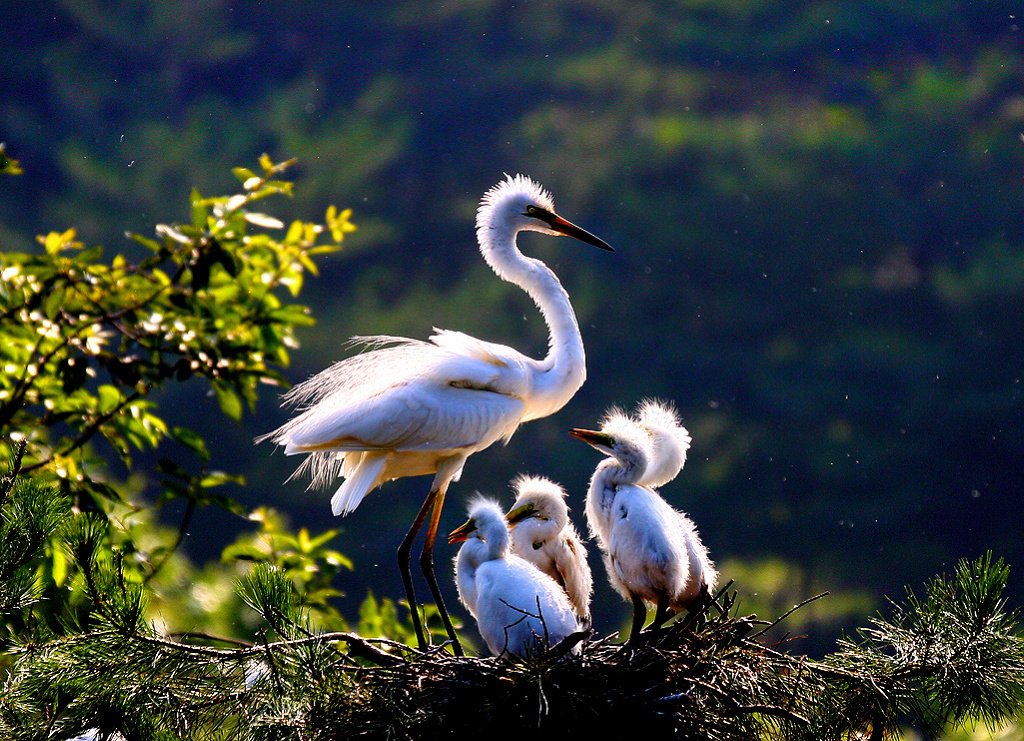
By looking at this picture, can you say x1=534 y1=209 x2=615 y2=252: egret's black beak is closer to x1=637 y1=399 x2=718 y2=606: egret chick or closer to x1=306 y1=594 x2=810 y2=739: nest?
x1=637 y1=399 x2=718 y2=606: egret chick

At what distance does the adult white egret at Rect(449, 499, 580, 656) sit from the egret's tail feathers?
0.34m

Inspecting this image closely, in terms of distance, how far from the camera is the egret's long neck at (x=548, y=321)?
2.62 m

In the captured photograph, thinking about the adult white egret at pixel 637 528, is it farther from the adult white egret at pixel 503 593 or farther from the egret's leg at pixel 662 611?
the adult white egret at pixel 503 593

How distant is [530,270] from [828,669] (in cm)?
147

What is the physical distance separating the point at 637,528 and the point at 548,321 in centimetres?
86

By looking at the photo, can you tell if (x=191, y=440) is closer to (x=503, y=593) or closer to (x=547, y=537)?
(x=503, y=593)

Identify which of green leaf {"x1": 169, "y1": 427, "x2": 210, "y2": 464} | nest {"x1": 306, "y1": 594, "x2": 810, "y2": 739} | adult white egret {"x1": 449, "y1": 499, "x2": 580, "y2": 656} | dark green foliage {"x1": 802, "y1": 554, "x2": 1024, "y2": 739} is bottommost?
dark green foliage {"x1": 802, "y1": 554, "x2": 1024, "y2": 739}

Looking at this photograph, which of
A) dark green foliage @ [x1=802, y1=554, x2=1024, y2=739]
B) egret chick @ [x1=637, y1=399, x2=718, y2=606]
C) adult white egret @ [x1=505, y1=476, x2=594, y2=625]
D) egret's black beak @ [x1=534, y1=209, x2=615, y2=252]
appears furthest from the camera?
egret's black beak @ [x1=534, y1=209, x2=615, y2=252]

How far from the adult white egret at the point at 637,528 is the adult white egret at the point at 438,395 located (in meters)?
0.34

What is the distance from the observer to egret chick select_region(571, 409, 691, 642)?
1.99 m

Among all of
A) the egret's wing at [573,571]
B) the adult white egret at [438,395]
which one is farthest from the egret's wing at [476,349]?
the egret's wing at [573,571]

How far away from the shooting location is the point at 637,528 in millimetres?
2023

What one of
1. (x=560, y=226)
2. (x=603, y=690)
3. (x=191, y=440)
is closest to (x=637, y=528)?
(x=603, y=690)

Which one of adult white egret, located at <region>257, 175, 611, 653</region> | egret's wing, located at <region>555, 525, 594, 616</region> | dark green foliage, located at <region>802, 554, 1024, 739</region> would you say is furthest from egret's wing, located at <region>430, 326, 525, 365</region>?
dark green foliage, located at <region>802, 554, 1024, 739</region>
